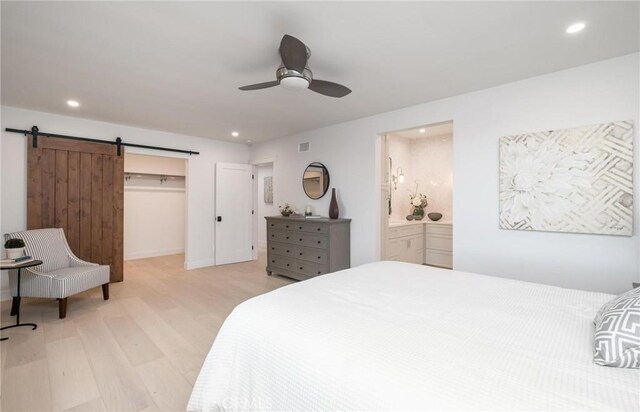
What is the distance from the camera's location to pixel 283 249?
459 centimetres

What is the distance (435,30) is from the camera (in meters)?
1.97

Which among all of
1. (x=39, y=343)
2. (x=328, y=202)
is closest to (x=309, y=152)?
(x=328, y=202)

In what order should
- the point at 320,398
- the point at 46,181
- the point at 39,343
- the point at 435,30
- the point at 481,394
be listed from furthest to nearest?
the point at 46,181
the point at 39,343
the point at 435,30
the point at 320,398
the point at 481,394

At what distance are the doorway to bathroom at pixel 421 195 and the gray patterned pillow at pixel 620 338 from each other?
358cm

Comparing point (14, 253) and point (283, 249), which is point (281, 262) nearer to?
point (283, 249)

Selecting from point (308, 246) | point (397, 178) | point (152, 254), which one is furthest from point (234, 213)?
point (397, 178)

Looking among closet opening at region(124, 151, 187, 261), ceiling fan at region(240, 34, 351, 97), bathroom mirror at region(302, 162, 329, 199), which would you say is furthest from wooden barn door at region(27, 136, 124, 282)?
ceiling fan at region(240, 34, 351, 97)

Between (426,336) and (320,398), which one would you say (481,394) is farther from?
(320,398)

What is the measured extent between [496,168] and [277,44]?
2.48 m

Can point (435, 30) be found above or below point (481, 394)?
above

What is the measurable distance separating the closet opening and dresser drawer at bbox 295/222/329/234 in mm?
2876

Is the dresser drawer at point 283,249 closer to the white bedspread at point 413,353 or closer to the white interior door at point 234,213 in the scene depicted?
the white interior door at point 234,213

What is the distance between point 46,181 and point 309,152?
12.4 ft

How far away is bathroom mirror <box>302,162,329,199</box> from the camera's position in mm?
4574
